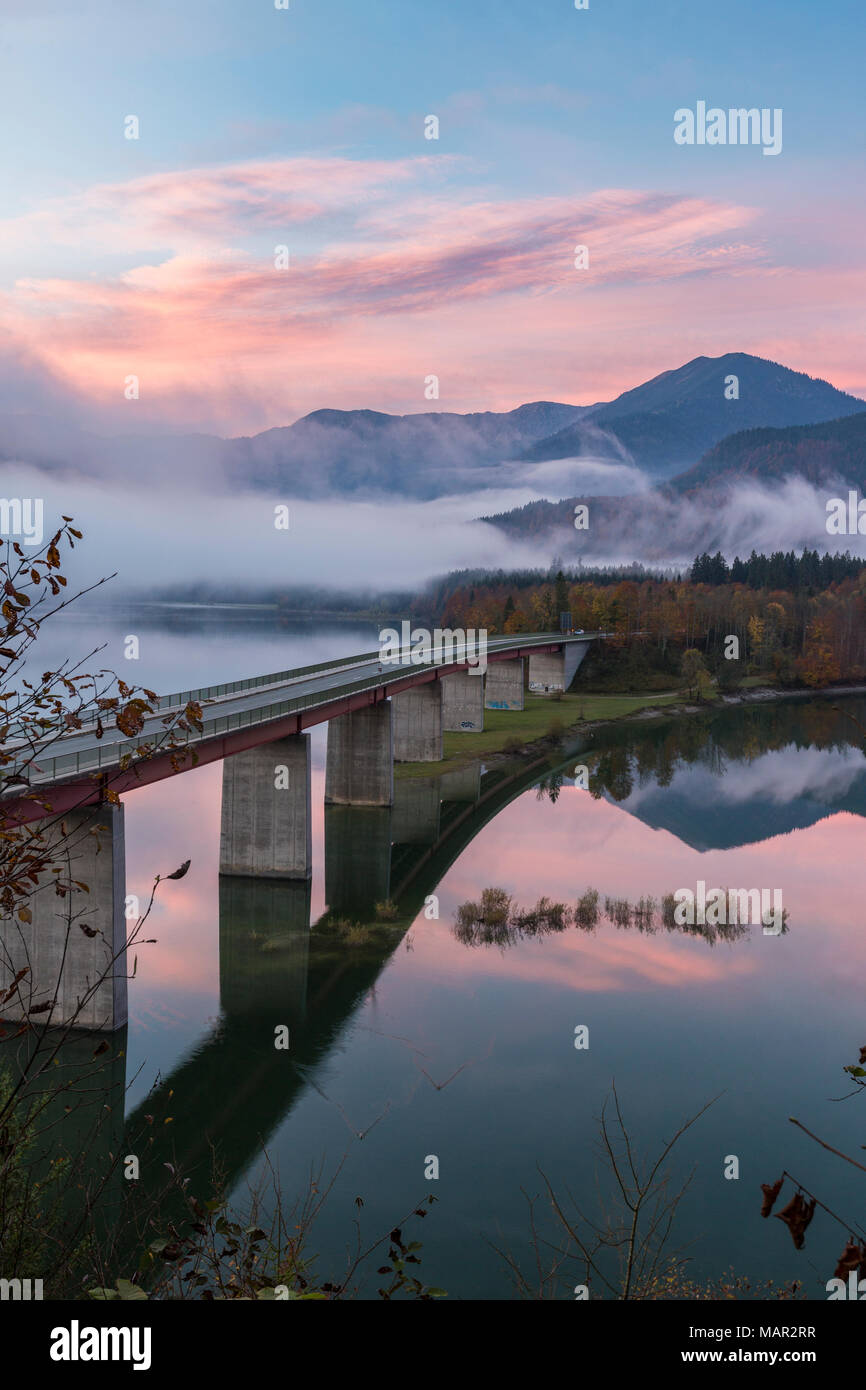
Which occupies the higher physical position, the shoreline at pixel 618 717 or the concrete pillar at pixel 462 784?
the shoreline at pixel 618 717

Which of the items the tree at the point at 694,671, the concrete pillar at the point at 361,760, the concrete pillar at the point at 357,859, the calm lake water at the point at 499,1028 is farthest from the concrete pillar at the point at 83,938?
the tree at the point at 694,671

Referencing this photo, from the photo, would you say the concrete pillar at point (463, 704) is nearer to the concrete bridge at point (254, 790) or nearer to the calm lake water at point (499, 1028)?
the concrete bridge at point (254, 790)

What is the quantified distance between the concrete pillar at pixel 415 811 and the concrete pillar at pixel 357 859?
745mm

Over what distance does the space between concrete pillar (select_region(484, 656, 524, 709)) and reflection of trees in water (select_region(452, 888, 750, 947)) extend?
6673 centimetres

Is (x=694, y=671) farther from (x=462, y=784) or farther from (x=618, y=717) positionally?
(x=462, y=784)

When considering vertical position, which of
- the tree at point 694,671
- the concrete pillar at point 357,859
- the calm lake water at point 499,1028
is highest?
the tree at point 694,671

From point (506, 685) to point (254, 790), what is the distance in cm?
6747

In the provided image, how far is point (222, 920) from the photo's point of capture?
4397cm

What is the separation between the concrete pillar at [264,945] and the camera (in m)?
35.8

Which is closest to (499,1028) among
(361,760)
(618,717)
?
(361,760)

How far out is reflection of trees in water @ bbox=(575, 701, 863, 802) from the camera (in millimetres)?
78938

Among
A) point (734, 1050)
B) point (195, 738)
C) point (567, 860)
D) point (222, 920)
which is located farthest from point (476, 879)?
point (734, 1050)
